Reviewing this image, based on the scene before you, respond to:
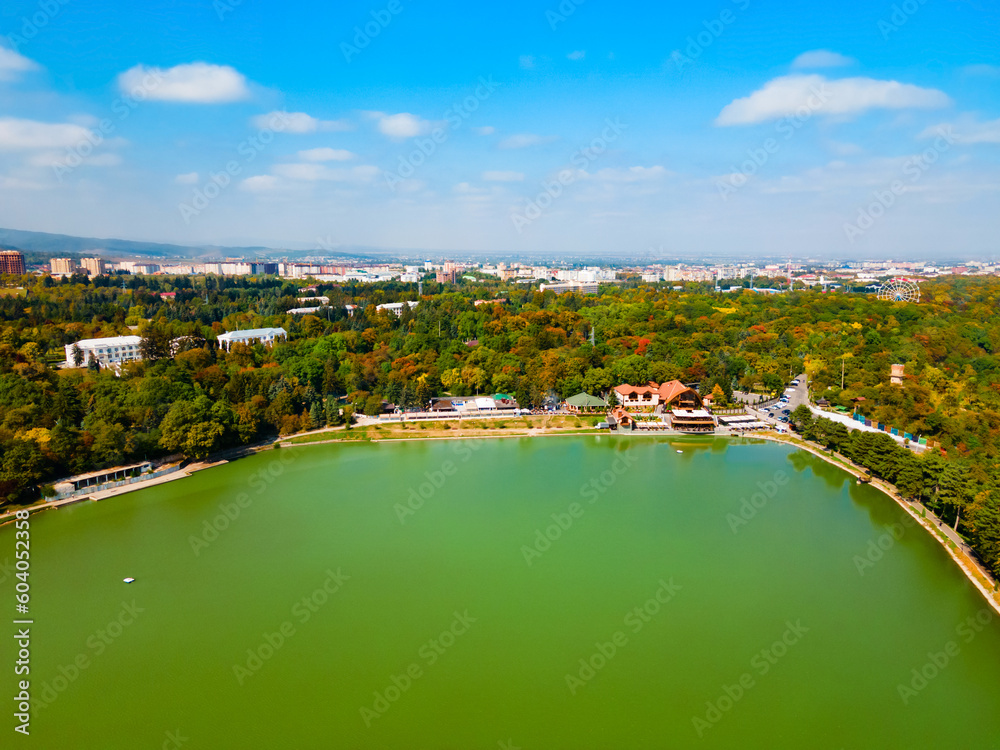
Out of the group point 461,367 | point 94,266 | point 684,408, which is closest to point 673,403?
point 684,408

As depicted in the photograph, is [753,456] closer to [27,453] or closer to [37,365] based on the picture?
[27,453]

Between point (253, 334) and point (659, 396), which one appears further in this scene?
point (253, 334)

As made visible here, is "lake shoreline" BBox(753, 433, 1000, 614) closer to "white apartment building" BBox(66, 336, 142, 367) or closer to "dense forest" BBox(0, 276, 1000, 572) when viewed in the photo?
"dense forest" BBox(0, 276, 1000, 572)

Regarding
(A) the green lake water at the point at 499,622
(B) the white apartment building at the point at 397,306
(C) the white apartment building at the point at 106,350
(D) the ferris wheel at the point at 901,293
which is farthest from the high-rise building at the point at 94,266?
(D) the ferris wheel at the point at 901,293

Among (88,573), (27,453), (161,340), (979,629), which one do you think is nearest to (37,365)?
(161,340)

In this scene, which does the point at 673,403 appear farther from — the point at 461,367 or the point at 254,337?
the point at 254,337

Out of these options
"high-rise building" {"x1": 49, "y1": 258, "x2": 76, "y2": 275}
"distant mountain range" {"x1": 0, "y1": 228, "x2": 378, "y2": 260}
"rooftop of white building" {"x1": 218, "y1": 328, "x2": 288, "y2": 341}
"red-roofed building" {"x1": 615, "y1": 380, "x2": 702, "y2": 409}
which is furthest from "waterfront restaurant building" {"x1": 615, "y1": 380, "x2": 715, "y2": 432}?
"distant mountain range" {"x1": 0, "y1": 228, "x2": 378, "y2": 260}

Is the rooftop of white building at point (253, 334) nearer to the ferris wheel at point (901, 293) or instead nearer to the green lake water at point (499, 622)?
the green lake water at point (499, 622)
